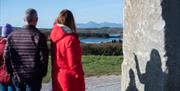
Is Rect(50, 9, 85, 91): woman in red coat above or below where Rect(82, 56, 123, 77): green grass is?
above

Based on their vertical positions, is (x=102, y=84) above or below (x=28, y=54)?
below

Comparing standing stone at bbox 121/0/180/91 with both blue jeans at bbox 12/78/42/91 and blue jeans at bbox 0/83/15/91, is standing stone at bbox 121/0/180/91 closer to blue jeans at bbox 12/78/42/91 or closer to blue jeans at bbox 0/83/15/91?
blue jeans at bbox 12/78/42/91

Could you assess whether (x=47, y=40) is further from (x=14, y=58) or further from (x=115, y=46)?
(x=115, y=46)

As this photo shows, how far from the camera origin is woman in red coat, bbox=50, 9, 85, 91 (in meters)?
7.84

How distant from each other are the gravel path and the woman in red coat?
19.0 ft

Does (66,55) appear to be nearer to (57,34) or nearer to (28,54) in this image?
(57,34)

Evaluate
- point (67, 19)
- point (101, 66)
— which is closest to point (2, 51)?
point (67, 19)

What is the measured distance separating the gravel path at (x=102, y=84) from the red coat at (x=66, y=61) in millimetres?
5765

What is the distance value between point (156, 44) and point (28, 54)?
177 cm

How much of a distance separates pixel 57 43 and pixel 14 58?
28.0 inches

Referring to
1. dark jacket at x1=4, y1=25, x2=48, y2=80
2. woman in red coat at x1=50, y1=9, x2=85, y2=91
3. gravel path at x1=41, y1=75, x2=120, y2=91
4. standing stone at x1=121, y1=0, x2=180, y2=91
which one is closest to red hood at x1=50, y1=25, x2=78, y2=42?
woman in red coat at x1=50, y1=9, x2=85, y2=91

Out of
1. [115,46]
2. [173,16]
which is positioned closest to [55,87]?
[173,16]

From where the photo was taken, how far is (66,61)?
7.97 meters

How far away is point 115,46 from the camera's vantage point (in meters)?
30.9
